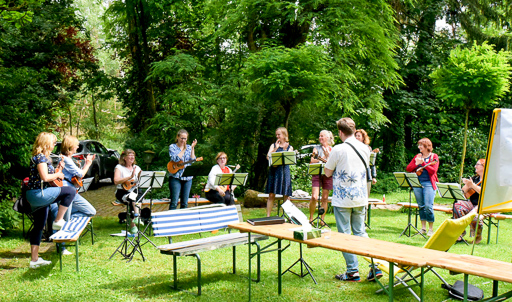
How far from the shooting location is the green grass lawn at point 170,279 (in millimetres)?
4613

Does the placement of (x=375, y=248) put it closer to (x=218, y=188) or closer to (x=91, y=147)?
(x=218, y=188)

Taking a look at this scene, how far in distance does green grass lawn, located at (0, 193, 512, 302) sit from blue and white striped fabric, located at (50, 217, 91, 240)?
470 mm

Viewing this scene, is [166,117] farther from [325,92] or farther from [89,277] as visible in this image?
[89,277]

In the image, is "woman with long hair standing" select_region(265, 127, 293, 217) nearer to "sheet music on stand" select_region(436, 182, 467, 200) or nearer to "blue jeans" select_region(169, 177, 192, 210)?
"blue jeans" select_region(169, 177, 192, 210)

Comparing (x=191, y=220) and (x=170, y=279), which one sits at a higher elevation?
(x=191, y=220)

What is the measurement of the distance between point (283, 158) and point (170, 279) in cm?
349

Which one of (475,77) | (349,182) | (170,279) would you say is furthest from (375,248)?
(475,77)

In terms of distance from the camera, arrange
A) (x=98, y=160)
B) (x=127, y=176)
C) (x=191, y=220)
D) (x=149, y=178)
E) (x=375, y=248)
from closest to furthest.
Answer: (x=375, y=248), (x=191, y=220), (x=149, y=178), (x=127, y=176), (x=98, y=160)

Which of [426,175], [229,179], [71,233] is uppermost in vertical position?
[426,175]

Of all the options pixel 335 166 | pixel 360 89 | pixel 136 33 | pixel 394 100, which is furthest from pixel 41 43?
pixel 394 100

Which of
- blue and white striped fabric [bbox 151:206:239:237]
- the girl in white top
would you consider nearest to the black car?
the girl in white top

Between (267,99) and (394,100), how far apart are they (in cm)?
772

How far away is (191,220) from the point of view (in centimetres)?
549

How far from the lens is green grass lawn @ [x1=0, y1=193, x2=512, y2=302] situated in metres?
4.61
